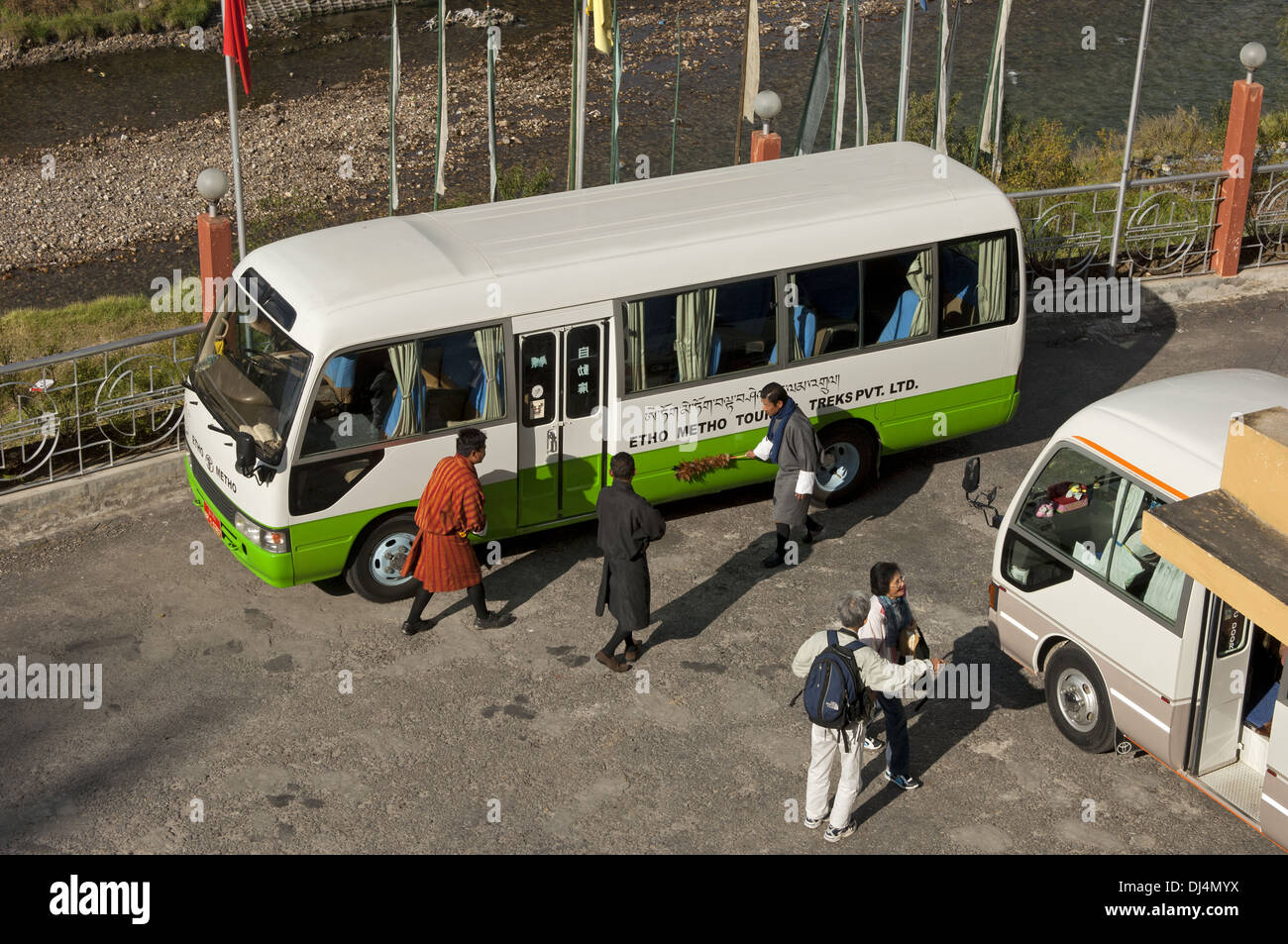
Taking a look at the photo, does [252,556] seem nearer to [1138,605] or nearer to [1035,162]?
[1138,605]

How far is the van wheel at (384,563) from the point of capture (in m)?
10.7

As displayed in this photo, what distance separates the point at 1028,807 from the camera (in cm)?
905

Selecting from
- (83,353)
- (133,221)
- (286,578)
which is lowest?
(133,221)

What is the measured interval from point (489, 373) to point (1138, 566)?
4.60 m

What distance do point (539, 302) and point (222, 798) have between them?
13.2 ft

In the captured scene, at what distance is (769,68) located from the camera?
106 ft

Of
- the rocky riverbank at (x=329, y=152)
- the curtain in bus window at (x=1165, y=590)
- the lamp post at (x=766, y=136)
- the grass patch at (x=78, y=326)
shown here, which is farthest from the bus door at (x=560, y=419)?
the rocky riverbank at (x=329, y=152)

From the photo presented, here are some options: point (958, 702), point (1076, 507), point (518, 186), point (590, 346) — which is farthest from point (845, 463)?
point (518, 186)

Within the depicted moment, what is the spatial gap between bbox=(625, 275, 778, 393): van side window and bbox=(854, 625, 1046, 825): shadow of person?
2683 mm

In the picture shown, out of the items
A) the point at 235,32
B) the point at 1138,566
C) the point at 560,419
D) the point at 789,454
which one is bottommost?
the point at 789,454

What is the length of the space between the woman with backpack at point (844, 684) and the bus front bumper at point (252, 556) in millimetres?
3997

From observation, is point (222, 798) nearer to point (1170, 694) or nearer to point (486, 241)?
point (486, 241)

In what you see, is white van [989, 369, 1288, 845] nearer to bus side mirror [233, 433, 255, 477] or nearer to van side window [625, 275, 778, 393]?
van side window [625, 275, 778, 393]
